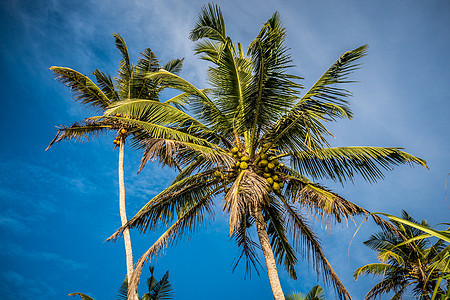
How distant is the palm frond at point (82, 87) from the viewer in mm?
10266

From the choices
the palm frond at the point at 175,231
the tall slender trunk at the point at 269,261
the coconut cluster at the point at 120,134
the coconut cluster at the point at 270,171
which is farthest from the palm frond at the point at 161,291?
the coconut cluster at the point at 270,171

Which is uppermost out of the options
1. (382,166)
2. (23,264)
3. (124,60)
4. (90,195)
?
(90,195)

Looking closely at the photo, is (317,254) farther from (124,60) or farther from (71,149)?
(71,149)

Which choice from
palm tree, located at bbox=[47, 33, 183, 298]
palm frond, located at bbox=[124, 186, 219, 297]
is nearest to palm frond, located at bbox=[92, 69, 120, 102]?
palm tree, located at bbox=[47, 33, 183, 298]

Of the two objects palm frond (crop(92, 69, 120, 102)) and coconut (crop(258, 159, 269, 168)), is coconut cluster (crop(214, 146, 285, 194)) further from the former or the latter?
palm frond (crop(92, 69, 120, 102))

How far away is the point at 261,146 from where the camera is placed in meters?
6.90

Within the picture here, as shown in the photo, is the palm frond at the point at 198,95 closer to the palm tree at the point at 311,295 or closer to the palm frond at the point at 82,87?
the palm frond at the point at 82,87

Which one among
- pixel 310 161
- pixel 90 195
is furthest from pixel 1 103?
pixel 310 161

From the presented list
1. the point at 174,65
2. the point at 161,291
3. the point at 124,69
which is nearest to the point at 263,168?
the point at 174,65

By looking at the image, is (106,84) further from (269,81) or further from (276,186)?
(276,186)

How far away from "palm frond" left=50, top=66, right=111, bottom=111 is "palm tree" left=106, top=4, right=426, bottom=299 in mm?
4526

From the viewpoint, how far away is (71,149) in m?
143

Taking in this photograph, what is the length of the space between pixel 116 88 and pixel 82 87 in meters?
1.30

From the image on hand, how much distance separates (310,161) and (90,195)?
160m
